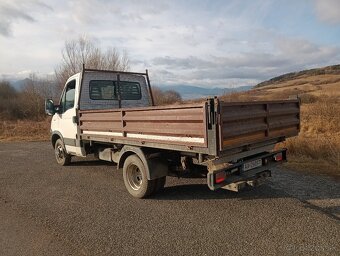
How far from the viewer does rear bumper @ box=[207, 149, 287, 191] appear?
15.5 feet

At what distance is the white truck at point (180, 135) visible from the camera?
4.50 m

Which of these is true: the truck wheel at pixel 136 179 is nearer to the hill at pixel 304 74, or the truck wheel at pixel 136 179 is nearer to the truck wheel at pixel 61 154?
the truck wheel at pixel 61 154

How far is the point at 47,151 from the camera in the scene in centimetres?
1249

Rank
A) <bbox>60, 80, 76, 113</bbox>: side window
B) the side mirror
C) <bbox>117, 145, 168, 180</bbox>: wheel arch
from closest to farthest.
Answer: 1. <bbox>117, 145, 168, 180</bbox>: wheel arch
2. <bbox>60, 80, 76, 113</bbox>: side window
3. the side mirror

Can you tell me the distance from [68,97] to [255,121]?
16.7 feet

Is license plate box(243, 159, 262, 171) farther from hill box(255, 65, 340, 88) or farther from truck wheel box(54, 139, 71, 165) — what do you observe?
hill box(255, 65, 340, 88)

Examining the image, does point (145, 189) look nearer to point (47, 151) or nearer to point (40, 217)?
point (40, 217)

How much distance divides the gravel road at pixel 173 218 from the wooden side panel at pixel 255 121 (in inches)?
43.1

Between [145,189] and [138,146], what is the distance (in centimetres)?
Result: 75

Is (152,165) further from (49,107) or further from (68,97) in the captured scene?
(49,107)

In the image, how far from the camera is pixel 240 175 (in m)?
5.14

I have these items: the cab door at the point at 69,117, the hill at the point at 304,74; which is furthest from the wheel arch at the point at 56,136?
the hill at the point at 304,74

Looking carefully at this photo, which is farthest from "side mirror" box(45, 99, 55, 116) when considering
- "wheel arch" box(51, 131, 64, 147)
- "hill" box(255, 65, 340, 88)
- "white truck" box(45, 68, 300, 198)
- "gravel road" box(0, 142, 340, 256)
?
"hill" box(255, 65, 340, 88)

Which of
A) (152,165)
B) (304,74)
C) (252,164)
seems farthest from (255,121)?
(304,74)
